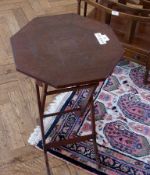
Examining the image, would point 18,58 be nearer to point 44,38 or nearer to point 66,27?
point 44,38

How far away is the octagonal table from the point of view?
3.83 ft

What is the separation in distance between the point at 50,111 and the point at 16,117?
22 centimetres

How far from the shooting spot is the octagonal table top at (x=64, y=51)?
1.17 m

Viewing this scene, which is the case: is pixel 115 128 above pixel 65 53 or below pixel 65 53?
below

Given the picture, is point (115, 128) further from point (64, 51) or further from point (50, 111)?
point (64, 51)

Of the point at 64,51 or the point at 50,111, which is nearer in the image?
the point at 64,51

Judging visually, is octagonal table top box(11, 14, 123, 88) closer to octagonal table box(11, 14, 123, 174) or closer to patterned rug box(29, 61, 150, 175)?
octagonal table box(11, 14, 123, 174)

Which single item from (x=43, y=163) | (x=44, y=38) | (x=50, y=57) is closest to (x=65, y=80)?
(x=50, y=57)

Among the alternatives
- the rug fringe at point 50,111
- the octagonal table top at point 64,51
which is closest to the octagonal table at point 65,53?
the octagonal table top at point 64,51

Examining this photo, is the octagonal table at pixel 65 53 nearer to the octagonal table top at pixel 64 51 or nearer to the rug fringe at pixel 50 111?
the octagonal table top at pixel 64 51

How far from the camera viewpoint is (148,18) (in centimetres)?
167

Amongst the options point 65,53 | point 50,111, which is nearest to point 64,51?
point 65,53

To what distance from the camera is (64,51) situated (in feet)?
4.20

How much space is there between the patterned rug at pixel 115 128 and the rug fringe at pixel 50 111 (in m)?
0.02
